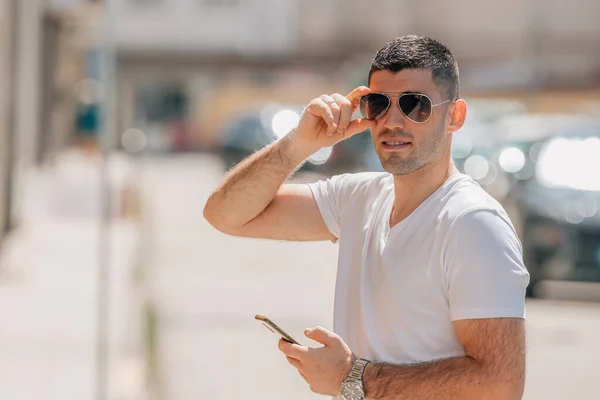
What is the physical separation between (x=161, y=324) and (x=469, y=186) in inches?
248

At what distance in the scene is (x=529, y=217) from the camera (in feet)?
38.2

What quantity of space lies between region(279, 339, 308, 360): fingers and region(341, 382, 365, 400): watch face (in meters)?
0.13

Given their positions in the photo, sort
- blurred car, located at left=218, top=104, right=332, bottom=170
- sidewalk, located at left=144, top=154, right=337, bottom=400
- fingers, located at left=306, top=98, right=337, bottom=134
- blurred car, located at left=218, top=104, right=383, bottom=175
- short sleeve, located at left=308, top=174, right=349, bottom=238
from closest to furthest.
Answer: fingers, located at left=306, top=98, right=337, bottom=134 → short sleeve, located at left=308, top=174, right=349, bottom=238 → sidewalk, located at left=144, top=154, right=337, bottom=400 → blurred car, located at left=218, top=104, right=383, bottom=175 → blurred car, located at left=218, top=104, right=332, bottom=170

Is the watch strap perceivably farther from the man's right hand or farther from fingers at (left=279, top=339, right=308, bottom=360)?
the man's right hand

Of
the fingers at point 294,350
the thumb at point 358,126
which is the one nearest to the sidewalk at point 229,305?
the thumb at point 358,126

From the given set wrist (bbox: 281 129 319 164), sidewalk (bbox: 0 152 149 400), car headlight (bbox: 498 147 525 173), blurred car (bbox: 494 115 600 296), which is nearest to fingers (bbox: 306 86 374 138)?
wrist (bbox: 281 129 319 164)

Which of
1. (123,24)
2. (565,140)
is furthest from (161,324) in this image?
(123,24)

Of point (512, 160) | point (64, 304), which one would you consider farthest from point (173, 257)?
point (512, 160)

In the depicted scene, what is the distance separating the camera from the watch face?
2.66 m

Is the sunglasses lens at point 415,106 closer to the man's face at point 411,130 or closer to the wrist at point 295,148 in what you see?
the man's face at point 411,130

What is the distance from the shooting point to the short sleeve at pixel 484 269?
2.51 metres

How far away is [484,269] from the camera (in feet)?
8.29

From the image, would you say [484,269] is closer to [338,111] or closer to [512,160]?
[338,111]

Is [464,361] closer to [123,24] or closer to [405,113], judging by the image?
[405,113]
